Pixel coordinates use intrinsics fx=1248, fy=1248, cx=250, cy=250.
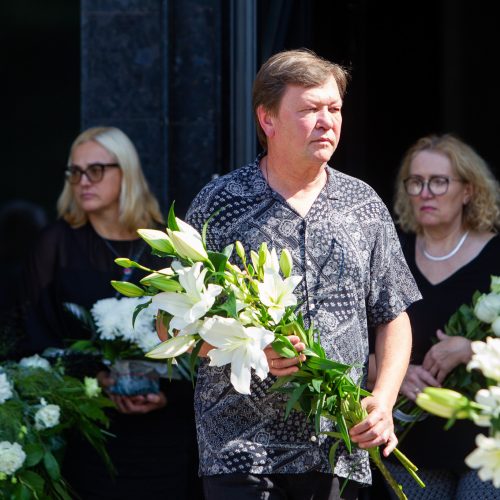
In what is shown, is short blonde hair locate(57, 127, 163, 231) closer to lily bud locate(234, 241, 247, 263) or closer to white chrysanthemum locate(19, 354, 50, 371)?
white chrysanthemum locate(19, 354, 50, 371)

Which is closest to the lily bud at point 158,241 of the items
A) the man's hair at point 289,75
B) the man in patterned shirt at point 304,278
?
the man in patterned shirt at point 304,278

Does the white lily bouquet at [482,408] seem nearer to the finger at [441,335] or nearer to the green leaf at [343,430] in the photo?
the green leaf at [343,430]

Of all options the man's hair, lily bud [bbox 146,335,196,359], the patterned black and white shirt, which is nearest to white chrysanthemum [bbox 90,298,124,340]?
the patterned black and white shirt

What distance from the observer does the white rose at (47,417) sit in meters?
4.18

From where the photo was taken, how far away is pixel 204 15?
17.4 feet

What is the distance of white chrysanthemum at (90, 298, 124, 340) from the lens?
4.33 meters

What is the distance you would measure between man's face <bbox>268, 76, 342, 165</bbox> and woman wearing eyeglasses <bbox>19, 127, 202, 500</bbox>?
1227mm

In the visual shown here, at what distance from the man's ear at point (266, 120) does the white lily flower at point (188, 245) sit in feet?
1.69

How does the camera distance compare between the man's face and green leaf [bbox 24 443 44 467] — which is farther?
green leaf [bbox 24 443 44 467]

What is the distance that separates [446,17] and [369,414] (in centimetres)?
562

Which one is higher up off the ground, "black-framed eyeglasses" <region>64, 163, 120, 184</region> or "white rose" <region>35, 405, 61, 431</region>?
"black-framed eyeglasses" <region>64, 163, 120, 184</region>

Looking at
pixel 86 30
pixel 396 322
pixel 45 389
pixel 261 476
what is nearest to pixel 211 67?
pixel 86 30

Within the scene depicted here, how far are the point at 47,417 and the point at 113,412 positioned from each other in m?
0.40

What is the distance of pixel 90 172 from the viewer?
4.71 m
